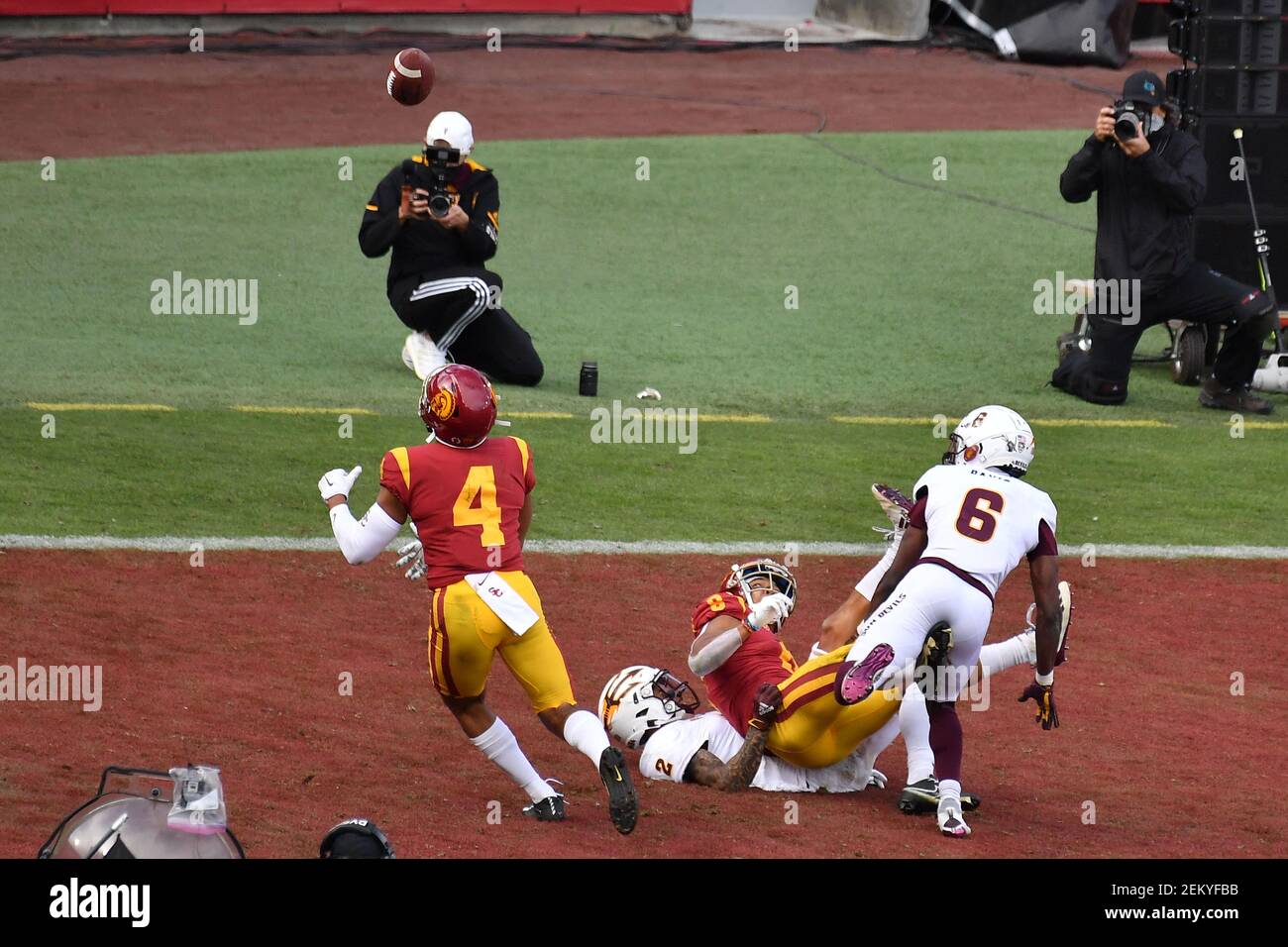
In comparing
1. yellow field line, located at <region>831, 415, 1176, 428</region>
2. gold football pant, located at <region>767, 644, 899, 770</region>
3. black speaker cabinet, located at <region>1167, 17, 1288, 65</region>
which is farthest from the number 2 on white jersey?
black speaker cabinet, located at <region>1167, 17, 1288, 65</region>

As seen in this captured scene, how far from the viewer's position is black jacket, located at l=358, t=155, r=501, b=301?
45.2 feet

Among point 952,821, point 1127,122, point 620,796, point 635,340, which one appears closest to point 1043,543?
point 952,821

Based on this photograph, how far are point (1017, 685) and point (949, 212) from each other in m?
11.7

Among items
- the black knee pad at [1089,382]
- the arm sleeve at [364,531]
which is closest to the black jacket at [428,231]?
the black knee pad at [1089,382]

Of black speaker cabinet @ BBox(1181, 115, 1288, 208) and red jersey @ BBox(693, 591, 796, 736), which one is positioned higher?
black speaker cabinet @ BBox(1181, 115, 1288, 208)

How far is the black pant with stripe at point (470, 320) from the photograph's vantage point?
14055 millimetres

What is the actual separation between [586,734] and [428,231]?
7488 millimetres

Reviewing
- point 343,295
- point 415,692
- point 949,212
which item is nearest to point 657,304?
point 343,295

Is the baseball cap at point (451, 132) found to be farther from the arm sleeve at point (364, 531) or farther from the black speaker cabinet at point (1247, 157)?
the arm sleeve at point (364, 531)

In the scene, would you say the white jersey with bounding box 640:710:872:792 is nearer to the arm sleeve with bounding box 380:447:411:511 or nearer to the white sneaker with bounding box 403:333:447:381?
the arm sleeve with bounding box 380:447:411:511

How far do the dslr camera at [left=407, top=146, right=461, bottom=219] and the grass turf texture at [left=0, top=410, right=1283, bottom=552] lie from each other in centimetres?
160

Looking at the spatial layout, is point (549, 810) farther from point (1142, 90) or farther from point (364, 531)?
point (1142, 90)

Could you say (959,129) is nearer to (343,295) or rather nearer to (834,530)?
(343,295)

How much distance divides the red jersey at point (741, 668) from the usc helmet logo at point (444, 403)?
154 centimetres
